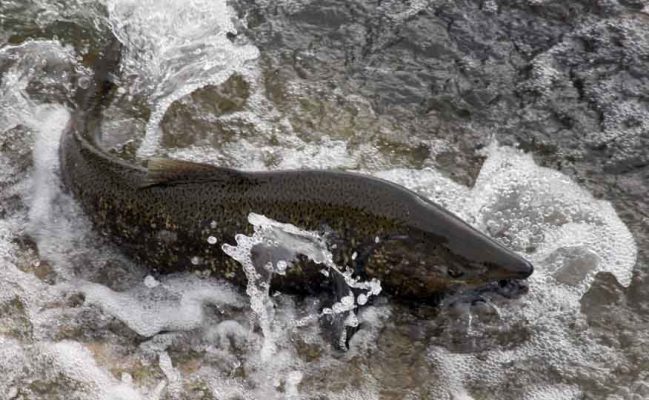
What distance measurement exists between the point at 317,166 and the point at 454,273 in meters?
1.64

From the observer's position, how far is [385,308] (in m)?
5.00

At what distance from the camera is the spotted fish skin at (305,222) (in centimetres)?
461

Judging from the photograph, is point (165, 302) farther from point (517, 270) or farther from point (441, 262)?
point (517, 270)

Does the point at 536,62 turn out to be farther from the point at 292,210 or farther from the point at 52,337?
the point at 52,337

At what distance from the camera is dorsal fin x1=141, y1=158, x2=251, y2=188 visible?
4.80 metres

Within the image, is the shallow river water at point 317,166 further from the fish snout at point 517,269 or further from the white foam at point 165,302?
the fish snout at point 517,269

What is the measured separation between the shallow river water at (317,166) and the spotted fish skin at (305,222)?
17 cm

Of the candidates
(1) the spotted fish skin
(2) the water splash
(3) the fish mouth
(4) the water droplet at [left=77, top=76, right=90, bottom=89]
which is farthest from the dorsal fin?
(4) the water droplet at [left=77, top=76, right=90, bottom=89]

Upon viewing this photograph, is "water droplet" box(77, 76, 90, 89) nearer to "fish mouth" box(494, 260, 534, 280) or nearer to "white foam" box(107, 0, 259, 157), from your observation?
"white foam" box(107, 0, 259, 157)

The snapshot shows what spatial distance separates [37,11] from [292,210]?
12.9 feet

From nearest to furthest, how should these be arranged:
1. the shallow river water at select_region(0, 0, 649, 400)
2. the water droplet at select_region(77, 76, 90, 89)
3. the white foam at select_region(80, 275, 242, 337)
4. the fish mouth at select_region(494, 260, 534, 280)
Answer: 1. the fish mouth at select_region(494, 260, 534, 280)
2. the shallow river water at select_region(0, 0, 649, 400)
3. the white foam at select_region(80, 275, 242, 337)
4. the water droplet at select_region(77, 76, 90, 89)

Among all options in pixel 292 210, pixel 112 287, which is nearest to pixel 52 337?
pixel 112 287

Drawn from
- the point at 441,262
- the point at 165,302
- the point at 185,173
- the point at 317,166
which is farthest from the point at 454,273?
the point at 165,302

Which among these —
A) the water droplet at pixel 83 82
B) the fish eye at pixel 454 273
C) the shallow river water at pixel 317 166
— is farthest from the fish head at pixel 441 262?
the water droplet at pixel 83 82
